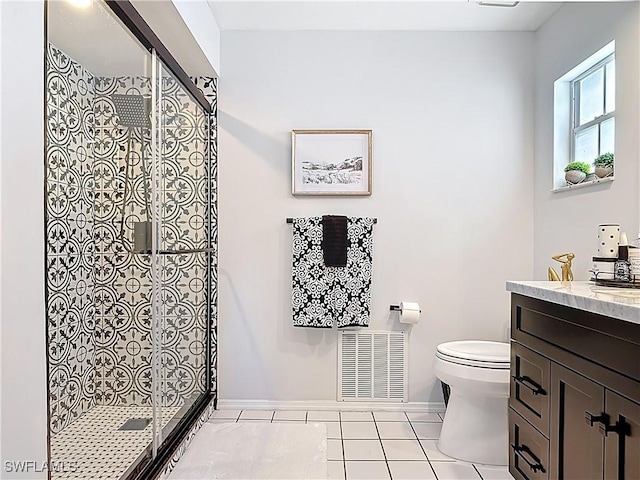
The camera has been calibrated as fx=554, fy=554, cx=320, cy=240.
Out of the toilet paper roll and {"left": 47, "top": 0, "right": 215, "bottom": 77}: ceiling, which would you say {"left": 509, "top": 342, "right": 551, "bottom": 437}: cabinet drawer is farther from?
{"left": 47, "top": 0, "right": 215, "bottom": 77}: ceiling

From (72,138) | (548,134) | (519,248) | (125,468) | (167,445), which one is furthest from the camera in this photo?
(519,248)

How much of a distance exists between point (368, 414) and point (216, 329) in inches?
41.2

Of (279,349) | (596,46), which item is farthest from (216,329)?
(596,46)

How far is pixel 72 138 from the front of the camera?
5.81 feet

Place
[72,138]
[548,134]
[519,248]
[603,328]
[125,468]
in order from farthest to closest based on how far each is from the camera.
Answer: [519,248] → [548,134] → [125,468] → [72,138] → [603,328]

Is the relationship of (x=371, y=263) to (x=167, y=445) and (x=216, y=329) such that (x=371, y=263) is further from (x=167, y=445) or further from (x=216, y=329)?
(x=167, y=445)

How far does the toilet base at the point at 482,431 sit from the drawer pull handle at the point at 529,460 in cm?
44

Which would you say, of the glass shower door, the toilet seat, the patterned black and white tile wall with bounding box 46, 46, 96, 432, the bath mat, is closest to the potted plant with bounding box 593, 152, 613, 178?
the toilet seat

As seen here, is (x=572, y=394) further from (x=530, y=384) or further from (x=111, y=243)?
(x=111, y=243)

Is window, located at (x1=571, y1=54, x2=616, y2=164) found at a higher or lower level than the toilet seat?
higher

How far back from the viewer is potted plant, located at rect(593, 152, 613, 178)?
248cm

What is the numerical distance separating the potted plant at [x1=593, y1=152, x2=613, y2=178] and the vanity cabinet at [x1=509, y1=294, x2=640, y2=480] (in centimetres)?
83

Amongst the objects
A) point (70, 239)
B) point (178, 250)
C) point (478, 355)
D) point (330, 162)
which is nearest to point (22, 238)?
point (70, 239)

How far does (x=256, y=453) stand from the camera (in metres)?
2.62
